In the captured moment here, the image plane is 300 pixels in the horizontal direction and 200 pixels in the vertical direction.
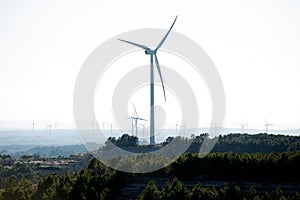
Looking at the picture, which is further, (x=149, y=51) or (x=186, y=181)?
(x=149, y=51)

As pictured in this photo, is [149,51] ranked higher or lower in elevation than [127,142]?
higher

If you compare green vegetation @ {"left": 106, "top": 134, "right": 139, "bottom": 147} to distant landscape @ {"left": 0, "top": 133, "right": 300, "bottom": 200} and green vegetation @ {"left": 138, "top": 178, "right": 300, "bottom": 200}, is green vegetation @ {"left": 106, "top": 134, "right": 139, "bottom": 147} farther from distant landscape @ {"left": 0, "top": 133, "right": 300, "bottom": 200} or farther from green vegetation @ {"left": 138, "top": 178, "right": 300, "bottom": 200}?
green vegetation @ {"left": 138, "top": 178, "right": 300, "bottom": 200}

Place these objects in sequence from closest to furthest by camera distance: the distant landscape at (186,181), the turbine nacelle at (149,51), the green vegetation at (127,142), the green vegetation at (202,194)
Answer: the green vegetation at (202,194) → the distant landscape at (186,181) → the turbine nacelle at (149,51) → the green vegetation at (127,142)

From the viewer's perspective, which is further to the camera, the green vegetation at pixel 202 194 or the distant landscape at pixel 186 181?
the distant landscape at pixel 186 181

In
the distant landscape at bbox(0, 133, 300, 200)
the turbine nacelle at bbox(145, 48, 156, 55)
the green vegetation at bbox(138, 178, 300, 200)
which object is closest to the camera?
the green vegetation at bbox(138, 178, 300, 200)

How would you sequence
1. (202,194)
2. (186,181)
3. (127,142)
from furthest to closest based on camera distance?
1. (127,142)
2. (186,181)
3. (202,194)

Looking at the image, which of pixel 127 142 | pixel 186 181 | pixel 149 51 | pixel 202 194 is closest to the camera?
pixel 202 194

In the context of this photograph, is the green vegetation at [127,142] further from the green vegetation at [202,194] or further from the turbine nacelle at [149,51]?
the green vegetation at [202,194]

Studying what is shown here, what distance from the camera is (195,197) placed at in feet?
134

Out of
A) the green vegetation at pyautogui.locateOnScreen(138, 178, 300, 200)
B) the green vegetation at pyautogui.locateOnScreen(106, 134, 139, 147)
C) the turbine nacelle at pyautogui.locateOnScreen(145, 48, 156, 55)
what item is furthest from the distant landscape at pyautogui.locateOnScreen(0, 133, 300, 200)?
the green vegetation at pyautogui.locateOnScreen(106, 134, 139, 147)

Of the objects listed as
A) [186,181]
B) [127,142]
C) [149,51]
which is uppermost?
[149,51]

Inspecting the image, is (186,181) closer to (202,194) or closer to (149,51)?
(202,194)

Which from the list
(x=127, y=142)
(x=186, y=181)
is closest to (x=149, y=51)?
(x=186, y=181)

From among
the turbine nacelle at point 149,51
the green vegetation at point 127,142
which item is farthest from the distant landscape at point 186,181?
the green vegetation at point 127,142
